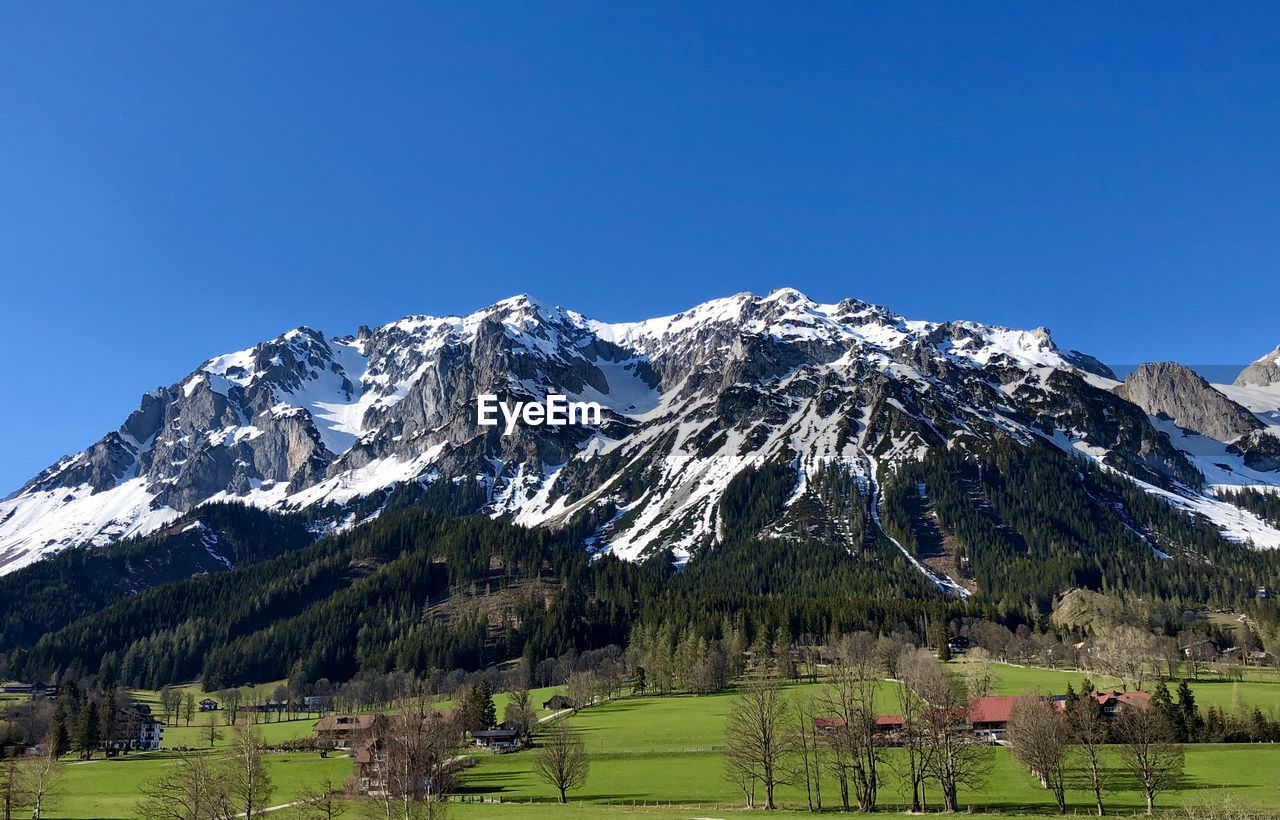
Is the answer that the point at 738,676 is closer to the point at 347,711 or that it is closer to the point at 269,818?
the point at 347,711

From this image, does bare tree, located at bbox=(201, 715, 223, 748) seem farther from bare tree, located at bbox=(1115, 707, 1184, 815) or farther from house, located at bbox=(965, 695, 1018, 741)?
bare tree, located at bbox=(1115, 707, 1184, 815)

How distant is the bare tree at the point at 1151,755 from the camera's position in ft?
235

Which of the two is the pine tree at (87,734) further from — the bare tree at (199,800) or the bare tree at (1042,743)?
the bare tree at (1042,743)

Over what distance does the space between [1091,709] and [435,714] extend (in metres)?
68.1

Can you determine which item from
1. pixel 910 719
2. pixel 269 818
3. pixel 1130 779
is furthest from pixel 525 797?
pixel 1130 779

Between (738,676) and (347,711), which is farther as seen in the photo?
(347,711)

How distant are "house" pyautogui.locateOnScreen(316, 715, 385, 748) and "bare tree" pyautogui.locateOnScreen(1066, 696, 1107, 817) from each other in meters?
85.2

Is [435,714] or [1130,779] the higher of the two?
[435,714]

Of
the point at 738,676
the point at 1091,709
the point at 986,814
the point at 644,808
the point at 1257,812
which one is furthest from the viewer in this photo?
the point at 738,676

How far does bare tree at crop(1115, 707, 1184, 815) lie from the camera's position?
235 ft

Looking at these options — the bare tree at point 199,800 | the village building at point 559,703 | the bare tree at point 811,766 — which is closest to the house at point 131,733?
the village building at point 559,703

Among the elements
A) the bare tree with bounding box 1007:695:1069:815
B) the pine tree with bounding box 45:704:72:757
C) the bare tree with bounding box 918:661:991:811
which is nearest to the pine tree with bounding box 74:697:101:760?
the pine tree with bounding box 45:704:72:757

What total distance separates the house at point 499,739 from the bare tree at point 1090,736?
6782 centimetres

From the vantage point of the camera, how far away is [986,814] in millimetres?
66938
